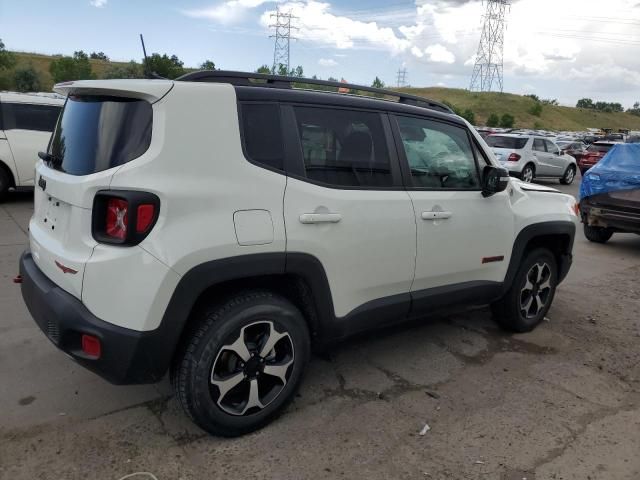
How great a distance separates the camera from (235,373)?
2707mm

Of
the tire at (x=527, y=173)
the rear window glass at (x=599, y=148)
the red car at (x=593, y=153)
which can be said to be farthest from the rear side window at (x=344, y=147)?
the rear window glass at (x=599, y=148)

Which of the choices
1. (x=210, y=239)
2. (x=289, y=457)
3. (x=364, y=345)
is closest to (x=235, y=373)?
(x=289, y=457)

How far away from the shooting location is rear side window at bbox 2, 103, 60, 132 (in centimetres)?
890

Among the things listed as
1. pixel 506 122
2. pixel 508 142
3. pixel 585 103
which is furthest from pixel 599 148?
pixel 585 103

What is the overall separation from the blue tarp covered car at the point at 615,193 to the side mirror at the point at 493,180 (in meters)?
5.06

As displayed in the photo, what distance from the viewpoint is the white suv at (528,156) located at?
16594 millimetres

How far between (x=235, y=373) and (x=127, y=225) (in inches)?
37.0

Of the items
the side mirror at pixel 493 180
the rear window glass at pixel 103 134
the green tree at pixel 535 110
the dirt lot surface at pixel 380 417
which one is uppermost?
the green tree at pixel 535 110

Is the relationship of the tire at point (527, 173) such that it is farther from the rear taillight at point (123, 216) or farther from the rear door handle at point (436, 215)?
the rear taillight at point (123, 216)

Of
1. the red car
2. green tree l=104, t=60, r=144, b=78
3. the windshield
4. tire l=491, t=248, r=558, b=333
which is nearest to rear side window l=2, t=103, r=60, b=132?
tire l=491, t=248, r=558, b=333

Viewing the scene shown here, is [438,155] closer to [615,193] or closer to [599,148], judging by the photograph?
[615,193]

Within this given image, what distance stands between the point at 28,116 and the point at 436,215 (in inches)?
327

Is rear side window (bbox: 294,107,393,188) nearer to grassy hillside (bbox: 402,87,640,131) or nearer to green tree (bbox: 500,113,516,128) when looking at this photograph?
green tree (bbox: 500,113,516,128)

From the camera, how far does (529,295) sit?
Answer: 14.7ft
